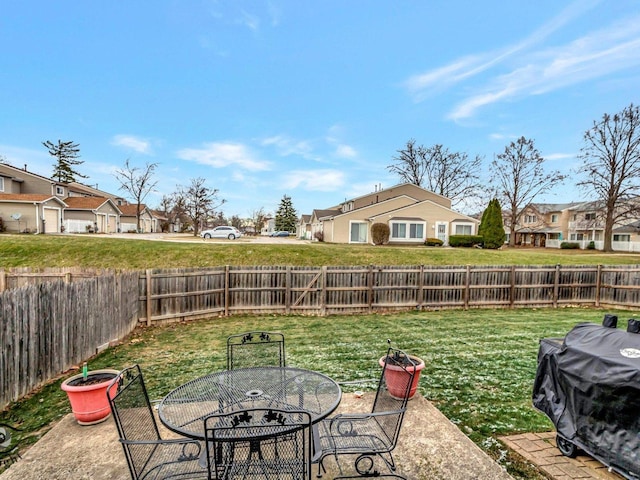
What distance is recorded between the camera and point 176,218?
54.0 m

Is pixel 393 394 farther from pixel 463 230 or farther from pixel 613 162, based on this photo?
pixel 613 162

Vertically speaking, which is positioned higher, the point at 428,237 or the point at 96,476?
the point at 428,237

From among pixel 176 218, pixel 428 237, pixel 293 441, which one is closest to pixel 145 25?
pixel 293 441

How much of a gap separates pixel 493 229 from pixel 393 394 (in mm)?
25868

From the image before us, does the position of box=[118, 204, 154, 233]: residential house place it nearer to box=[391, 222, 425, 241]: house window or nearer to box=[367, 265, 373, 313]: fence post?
box=[391, 222, 425, 241]: house window

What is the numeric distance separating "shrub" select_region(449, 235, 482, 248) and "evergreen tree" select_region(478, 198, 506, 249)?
67 centimetres

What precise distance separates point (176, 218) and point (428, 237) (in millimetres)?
42549

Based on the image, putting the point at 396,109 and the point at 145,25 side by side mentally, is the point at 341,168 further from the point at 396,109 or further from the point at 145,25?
the point at 145,25

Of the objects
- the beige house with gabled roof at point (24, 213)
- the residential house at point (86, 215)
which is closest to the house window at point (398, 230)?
the beige house with gabled roof at point (24, 213)

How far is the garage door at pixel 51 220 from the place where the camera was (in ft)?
88.5

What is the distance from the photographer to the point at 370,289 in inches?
414

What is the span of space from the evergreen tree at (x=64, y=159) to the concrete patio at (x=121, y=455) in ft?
213

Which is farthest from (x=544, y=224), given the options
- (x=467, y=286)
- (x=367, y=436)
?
(x=367, y=436)

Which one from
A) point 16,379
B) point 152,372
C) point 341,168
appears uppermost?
point 341,168
